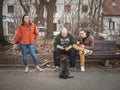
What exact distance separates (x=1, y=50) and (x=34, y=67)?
2307mm

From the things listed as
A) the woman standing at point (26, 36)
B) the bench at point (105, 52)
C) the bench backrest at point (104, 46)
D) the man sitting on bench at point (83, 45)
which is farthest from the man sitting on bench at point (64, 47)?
the bench backrest at point (104, 46)

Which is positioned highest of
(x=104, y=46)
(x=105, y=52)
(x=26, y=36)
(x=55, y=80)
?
(x=26, y=36)

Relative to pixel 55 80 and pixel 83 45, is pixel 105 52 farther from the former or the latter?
pixel 55 80

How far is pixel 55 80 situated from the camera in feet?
30.5

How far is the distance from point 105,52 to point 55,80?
8.52ft

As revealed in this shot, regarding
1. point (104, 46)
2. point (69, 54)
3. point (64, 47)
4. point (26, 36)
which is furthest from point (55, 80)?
point (104, 46)

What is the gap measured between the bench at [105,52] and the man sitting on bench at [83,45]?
27cm

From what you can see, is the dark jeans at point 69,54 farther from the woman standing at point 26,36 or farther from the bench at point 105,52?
the woman standing at point 26,36

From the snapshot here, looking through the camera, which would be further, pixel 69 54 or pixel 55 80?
pixel 69 54

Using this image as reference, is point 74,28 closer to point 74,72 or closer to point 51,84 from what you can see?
point 74,72

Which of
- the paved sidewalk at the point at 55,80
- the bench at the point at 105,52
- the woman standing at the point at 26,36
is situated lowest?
the paved sidewalk at the point at 55,80

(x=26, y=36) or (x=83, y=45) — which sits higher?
(x=26, y=36)

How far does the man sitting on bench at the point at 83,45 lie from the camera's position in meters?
10.6

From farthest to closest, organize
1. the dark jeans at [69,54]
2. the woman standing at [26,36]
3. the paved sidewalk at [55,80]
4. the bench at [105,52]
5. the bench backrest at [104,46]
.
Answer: the bench backrest at [104,46]
the bench at [105,52]
the woman standing at [26,36]
the dark jeans at [69,54]
the paved sidewalk at [55,80]
